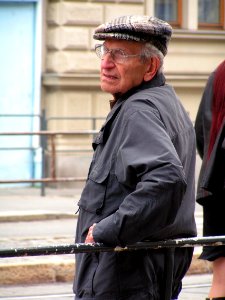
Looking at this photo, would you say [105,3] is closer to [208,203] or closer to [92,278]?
[208,203]

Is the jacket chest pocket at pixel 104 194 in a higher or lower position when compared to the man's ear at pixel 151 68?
lower

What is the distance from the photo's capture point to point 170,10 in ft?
54.2

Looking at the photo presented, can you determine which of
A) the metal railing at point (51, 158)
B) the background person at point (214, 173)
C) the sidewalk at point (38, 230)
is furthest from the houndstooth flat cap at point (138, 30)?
the metal railing at point (51, 158)

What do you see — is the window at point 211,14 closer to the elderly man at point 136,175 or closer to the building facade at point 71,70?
the building facade at point 71,70

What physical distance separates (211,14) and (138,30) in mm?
13380

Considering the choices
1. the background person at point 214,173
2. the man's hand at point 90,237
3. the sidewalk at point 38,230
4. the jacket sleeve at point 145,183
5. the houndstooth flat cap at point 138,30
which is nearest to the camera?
the jacket sleeve at point 145,183

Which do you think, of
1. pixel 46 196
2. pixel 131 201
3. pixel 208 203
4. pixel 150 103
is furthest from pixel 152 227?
pixel 46 196

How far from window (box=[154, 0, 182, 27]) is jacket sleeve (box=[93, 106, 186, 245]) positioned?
13.2m

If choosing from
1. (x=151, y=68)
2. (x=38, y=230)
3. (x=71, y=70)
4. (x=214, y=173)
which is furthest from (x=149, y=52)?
(x=71, y=70)

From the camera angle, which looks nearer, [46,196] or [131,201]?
[131,201]

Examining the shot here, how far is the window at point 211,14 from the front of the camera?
655 inches

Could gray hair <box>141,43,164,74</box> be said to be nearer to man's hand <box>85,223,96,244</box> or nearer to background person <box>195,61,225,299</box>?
man's hand <box>85,223,96,244</box>

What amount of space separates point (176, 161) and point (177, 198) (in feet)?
0.39

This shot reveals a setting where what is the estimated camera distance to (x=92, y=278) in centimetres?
348
